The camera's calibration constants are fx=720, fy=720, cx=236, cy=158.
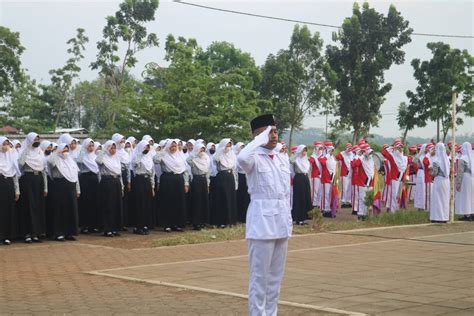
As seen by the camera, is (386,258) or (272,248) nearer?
(272,248)

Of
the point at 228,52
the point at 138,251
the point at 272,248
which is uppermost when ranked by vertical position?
the point at 228,52

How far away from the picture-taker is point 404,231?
51.7 ft

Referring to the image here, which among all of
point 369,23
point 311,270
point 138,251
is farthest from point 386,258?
point 369,23

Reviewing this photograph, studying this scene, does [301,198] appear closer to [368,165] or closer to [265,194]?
[368,165]

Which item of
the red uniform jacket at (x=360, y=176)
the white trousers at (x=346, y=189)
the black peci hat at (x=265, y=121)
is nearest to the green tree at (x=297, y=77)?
the white trousers at (x=346, y=189)

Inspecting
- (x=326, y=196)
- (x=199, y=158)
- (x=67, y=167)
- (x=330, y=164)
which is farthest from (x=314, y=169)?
(x=67, y=167)

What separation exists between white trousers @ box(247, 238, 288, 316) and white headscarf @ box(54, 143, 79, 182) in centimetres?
866

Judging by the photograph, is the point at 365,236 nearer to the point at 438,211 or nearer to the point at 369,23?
the point at 438,211

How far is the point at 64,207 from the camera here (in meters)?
14.7

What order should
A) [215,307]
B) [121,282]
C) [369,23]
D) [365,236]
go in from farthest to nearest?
[369,23], [365,236], [121,282], [215,307]

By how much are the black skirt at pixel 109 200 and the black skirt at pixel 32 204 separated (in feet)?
4.31

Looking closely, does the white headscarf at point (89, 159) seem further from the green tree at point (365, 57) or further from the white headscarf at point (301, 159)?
the green tree at point (365, 57)

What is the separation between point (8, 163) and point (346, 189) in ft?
40.7

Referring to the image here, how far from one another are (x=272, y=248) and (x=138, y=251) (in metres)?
6.52
